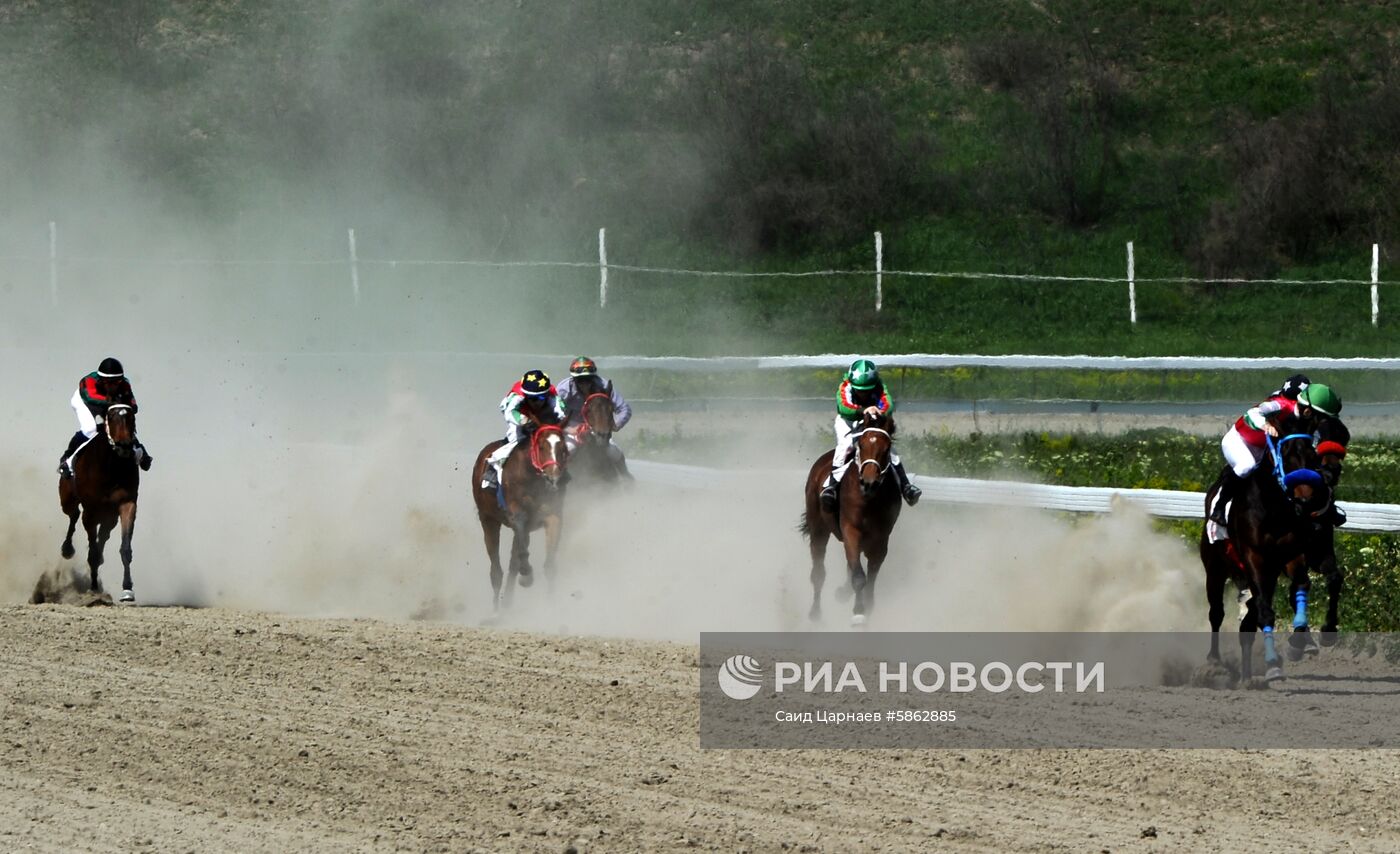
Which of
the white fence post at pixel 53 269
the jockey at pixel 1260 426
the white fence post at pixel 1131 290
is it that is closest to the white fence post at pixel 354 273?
the white fence post at pixel 53 269

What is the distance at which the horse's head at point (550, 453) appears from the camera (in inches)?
639

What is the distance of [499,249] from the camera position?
3825 cm

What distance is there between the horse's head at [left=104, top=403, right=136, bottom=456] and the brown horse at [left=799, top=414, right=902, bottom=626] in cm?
647

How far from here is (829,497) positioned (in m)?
15.2

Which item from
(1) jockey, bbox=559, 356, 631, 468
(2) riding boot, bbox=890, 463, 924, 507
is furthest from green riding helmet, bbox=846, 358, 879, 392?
(1) jockey, bbox=559, 356, 631, 468

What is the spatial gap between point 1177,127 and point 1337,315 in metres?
9.93

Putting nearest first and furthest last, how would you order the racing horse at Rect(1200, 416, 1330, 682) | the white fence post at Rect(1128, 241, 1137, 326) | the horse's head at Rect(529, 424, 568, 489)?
the racing horse at Rect(1200, 416, 1330, 682) < the horse's head at Rect(529, 424, 568, 489) < the white fence post at Rect(1128, 241, 1137, 326)

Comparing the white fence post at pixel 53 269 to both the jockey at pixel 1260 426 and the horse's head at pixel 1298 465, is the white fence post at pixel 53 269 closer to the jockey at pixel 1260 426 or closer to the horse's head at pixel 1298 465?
the jockey at pixel 1260 426

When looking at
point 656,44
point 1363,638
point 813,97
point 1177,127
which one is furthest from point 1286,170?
point 1363,638

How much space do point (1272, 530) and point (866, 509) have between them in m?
3.34

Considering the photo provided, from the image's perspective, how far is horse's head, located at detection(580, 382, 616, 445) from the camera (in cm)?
1770

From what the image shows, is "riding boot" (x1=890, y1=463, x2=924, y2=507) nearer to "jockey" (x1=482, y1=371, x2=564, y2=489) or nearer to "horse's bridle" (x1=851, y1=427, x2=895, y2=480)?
"horse's bridle" (x1=851, y1=427, x2=895, y2=480)

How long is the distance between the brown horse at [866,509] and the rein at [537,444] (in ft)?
8.45

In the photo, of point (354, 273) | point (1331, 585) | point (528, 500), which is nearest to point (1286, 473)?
point (1331, 585)
